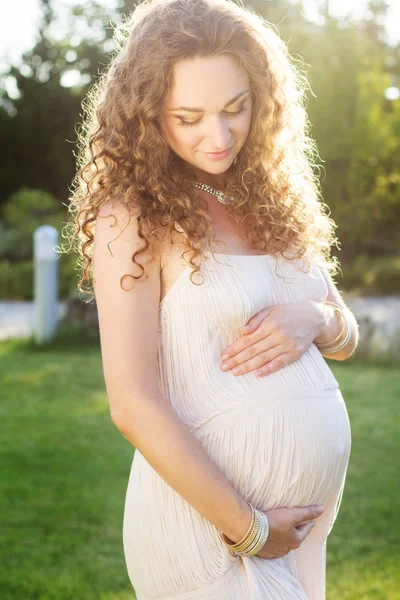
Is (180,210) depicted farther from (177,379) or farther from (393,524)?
(393,524)

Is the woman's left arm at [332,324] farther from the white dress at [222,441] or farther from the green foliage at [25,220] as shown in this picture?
the green foliage at [25,220]

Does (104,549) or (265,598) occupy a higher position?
(265,598)

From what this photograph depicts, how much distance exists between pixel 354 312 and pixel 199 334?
8.18m

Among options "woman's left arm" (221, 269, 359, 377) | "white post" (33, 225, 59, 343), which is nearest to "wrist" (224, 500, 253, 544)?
"woman's left arm" (221, 269, 359, 377)

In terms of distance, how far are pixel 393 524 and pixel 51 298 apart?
5.63 metres

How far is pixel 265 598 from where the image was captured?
5.71 feet

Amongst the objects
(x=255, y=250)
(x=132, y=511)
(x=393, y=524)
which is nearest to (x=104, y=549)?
(x=393, y=524)

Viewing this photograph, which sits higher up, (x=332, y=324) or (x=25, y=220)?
(x=332, y=324)

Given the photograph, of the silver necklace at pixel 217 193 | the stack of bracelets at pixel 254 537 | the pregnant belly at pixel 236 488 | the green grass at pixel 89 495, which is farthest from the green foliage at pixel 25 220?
the stack of bracelets at pixel 254 537

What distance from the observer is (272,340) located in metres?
1.82

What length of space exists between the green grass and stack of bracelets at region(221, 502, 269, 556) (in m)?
1.94

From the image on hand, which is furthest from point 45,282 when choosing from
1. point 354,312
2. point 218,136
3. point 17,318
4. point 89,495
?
point 218,136

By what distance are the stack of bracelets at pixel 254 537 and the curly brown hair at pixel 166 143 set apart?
22.3 inches

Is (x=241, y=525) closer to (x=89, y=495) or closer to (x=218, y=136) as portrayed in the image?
(x=218, y=136)
